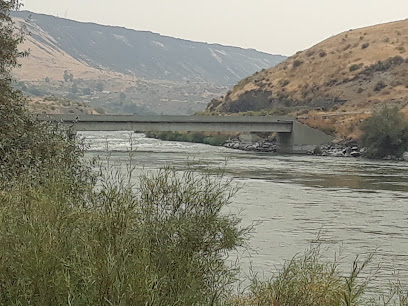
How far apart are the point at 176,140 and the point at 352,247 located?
236ft

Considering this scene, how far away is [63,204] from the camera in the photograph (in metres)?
9.28

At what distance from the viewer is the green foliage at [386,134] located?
201 feet

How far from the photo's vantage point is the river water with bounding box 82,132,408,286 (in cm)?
2039

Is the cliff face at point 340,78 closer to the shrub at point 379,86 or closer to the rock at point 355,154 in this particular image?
the shrub at point 379,86

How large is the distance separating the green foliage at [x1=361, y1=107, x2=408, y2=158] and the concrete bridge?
33.6 feet

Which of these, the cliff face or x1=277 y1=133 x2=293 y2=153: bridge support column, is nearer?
x1=277 y1=133 x2=293 y2=153: bridge support column

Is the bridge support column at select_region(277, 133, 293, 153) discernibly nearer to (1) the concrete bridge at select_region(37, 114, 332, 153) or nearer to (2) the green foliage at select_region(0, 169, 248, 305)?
(1) the concrete bridge at select_region(37, 114, 332, 153)

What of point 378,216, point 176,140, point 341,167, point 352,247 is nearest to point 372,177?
point 341,167

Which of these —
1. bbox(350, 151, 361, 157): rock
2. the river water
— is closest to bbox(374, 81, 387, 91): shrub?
bbox(350, 151, 361, 157): rock

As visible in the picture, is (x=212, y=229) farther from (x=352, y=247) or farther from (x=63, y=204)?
(x=352, y=247)

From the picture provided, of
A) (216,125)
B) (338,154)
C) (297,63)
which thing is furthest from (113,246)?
(297,63)

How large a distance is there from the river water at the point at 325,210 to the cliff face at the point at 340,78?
40783 millimetres

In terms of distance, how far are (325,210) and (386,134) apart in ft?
110

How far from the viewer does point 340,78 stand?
10112 centimetres
